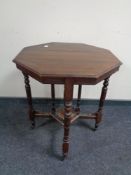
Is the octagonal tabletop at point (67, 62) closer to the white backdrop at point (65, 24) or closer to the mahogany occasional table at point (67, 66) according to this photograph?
the mahogany occasional table at point (67, 66)

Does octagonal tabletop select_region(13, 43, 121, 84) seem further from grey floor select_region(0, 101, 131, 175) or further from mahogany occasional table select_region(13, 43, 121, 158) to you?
grey floor select_region(0, 101, 131, 175)

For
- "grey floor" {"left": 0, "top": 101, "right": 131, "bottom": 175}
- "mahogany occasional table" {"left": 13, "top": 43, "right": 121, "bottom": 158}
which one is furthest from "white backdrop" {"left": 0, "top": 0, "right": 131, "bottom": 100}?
"grey floor" {"left": 0, "top": 101, "right": 131, "bottom": 175}

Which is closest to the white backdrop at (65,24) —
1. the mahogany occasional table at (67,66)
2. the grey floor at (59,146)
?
the mahogany occasional table at (67,66)

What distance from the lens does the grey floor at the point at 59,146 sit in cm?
133

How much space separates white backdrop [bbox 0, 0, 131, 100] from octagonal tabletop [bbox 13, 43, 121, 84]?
21cm

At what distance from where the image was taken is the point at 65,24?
1.58 m

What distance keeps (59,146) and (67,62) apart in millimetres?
718

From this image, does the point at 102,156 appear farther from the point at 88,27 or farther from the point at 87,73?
the point at 88,27

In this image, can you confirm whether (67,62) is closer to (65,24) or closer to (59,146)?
(65,24)

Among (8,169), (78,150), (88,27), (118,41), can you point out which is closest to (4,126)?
(8,169)

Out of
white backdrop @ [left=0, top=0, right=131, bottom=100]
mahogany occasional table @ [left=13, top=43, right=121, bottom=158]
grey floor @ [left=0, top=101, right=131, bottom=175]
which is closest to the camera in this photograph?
mahogany occasional table @ [left=13, top=43, right=121, bottom=158]

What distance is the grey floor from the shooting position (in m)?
1.33

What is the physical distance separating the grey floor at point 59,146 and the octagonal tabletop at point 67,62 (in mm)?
666

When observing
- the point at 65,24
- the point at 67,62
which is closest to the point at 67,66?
the point at 67,62
